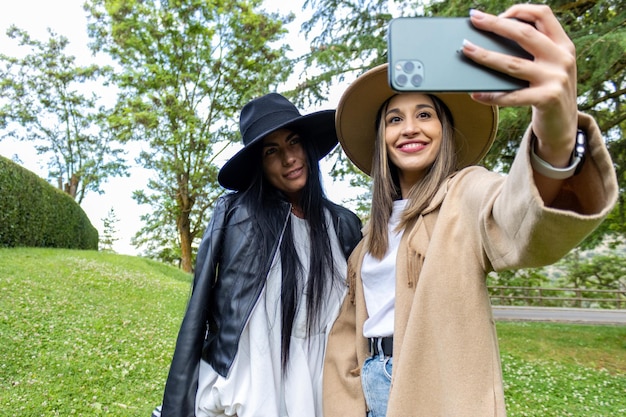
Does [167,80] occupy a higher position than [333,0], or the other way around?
[167,80]

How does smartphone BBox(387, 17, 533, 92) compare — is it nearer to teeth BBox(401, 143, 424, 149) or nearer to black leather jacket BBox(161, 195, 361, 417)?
teeth BBox(401, 143, 424, 149)

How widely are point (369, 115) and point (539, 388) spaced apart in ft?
18.0

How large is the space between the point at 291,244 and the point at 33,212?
12.9 metres

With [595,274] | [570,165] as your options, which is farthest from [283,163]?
[595,274]

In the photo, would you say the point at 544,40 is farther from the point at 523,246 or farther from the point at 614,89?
the point at 614,89

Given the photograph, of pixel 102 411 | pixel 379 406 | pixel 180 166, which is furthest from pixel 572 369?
pixel 180 166

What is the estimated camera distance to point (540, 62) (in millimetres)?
857

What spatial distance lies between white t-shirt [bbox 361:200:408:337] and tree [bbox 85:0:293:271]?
1510 cm

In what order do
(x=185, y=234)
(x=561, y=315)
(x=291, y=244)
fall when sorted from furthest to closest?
(x=185, y=234)
(x=561, y=315)
(x=291, y=244)

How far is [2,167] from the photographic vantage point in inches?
428

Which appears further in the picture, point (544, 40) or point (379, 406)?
point (379, 406)

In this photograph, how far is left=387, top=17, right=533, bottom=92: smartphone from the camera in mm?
878

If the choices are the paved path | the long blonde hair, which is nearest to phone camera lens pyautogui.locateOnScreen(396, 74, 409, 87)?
the long blonde hair

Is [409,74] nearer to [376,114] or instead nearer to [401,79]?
[401,79]
